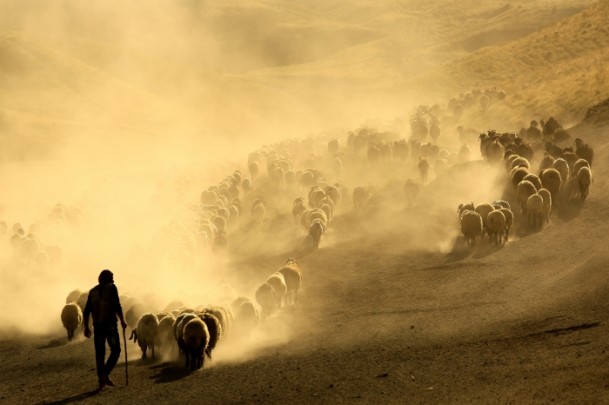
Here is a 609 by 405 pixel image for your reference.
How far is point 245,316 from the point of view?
21.1 meters

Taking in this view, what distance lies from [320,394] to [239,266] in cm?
1756

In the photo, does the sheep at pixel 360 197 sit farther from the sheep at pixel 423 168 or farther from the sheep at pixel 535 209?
the sheep at pixel 535 209

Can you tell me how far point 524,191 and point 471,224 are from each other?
2.94 metres

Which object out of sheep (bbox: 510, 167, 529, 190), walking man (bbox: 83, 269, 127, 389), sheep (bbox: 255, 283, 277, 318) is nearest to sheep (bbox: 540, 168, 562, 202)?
sheep (bbox: 510, 167, 529, 190)

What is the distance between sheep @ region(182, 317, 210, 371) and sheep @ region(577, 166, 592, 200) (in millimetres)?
17599

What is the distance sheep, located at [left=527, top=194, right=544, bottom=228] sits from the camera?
92.1 feet

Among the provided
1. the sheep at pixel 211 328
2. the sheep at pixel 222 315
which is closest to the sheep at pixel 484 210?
the sheep at pixel 222 315

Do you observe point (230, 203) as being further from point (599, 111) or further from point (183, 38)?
point (183, 38)

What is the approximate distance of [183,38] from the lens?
199000 millimetres

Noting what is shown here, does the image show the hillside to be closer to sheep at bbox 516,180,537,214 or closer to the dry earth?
the dry earth

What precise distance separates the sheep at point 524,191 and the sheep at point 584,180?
2.05 metres

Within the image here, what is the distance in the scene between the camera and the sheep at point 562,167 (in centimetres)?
3084

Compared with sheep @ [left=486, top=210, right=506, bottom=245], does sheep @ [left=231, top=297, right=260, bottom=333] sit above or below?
below

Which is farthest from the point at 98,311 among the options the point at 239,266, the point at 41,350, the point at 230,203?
the point at 230,203
